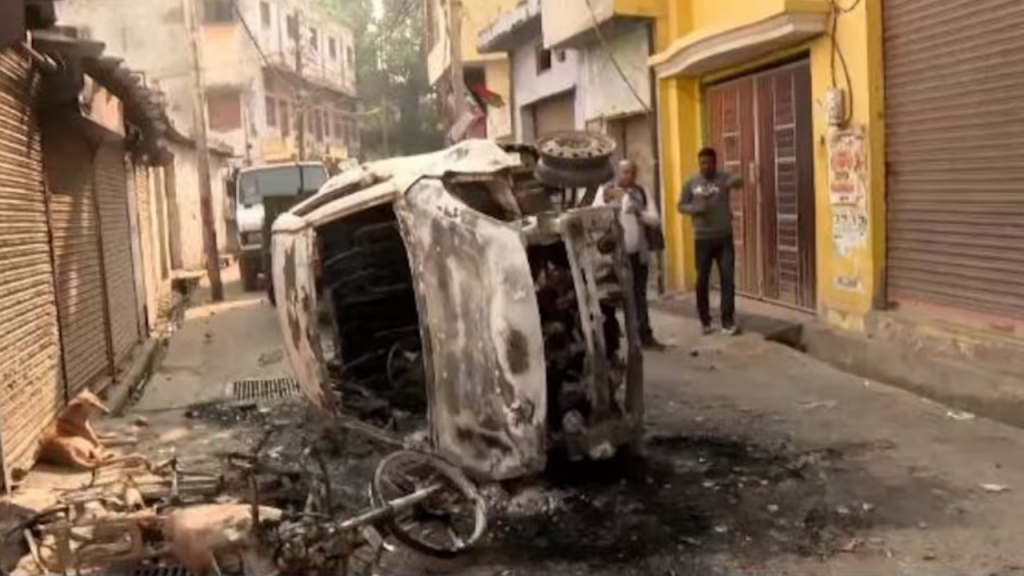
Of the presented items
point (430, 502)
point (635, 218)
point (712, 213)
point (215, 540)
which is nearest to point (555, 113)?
point (712, 213)

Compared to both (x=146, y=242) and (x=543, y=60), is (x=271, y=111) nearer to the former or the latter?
(x=543, y=60)

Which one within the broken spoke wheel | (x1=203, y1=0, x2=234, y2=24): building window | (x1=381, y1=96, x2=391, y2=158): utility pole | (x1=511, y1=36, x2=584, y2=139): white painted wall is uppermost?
(x1=203, y1=0, x2=234, y2=24): building window

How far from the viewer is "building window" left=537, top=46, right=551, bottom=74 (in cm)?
1943

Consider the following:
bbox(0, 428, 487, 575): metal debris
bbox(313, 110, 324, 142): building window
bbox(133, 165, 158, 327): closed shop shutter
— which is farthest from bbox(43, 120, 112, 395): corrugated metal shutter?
bbox(313, 110, 324, 142): building window

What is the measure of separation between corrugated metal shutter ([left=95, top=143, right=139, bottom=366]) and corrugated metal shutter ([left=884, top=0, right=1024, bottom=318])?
7.54m

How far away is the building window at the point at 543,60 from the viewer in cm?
1943

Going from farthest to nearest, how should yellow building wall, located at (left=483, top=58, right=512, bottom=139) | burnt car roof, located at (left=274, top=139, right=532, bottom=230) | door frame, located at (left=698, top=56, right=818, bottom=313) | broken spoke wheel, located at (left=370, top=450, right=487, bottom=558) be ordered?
yellow building wall, located at (left=483, top=58, right=512, bottom=139), door frame, located at (left=698, top=56, right=818, bottom=313), burnt car roof, located at (left=274, top=139, right=532, bottom=230), broken spoke wheel, located at (left=370, top=450, right=487, bottom=558)

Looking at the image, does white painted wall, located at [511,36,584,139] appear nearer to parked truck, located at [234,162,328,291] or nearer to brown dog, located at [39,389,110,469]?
parked truck, located at [234,162,328,291]

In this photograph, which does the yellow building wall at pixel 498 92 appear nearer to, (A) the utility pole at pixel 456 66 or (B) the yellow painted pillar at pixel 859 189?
(A) the utility pole at pixel 456 66

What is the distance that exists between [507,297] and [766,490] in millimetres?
1778

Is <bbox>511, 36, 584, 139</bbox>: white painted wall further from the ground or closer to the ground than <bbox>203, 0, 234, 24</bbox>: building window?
closer to the ground

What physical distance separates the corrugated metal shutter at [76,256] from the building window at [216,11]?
112 ft

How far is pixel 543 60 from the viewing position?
19.7 metres

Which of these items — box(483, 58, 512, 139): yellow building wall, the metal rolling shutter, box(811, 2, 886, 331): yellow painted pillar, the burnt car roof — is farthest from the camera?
box(483, 58, 512, 139): yellow building wall
